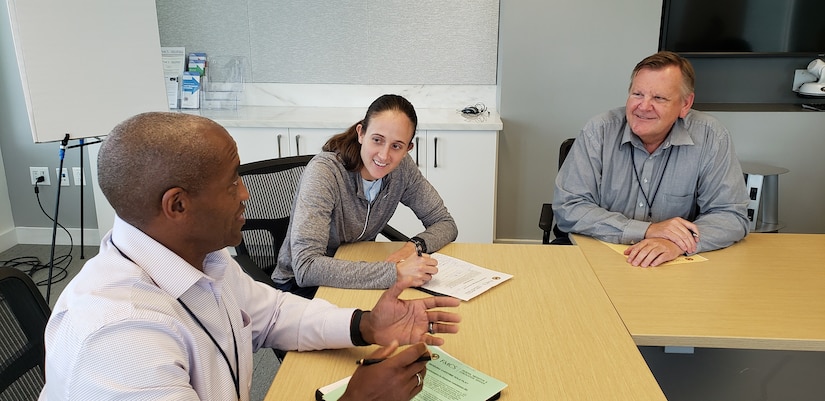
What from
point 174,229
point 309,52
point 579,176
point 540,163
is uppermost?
point 309,52

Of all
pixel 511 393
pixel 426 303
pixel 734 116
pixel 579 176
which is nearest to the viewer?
pixel 511 393

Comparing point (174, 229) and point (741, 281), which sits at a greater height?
point (174, 229)

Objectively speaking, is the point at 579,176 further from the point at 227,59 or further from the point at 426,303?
the point at 227,59

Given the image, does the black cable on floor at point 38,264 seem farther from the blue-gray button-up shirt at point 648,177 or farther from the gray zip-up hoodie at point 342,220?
the blue-gray button-up shirt at point 648,177

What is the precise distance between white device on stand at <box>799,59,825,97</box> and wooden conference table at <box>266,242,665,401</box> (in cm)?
258

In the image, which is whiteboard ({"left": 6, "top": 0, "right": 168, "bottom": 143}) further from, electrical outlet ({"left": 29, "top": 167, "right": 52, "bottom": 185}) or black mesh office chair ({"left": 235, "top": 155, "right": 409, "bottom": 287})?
electrical outlet ({"left": 29, "top": 167, "right": 52, "bottom": 185})

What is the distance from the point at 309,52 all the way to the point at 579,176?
2.11m

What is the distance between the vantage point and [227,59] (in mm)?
3709

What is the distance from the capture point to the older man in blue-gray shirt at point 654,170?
1972 millimetres

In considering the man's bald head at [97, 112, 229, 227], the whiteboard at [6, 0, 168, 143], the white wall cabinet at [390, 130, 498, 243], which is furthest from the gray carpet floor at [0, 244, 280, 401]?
the man's bald head at [97, 112, 229, 227]

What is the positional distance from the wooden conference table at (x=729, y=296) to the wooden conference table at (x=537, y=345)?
8cm

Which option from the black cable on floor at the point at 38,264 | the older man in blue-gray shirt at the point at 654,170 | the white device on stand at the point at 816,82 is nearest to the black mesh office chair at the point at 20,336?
the older man in blue-gray shirt at the point at 654,170

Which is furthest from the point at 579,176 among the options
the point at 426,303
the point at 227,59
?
the point at 227,59

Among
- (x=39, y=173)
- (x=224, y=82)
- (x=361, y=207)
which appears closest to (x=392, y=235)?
(x=361, y=207)
